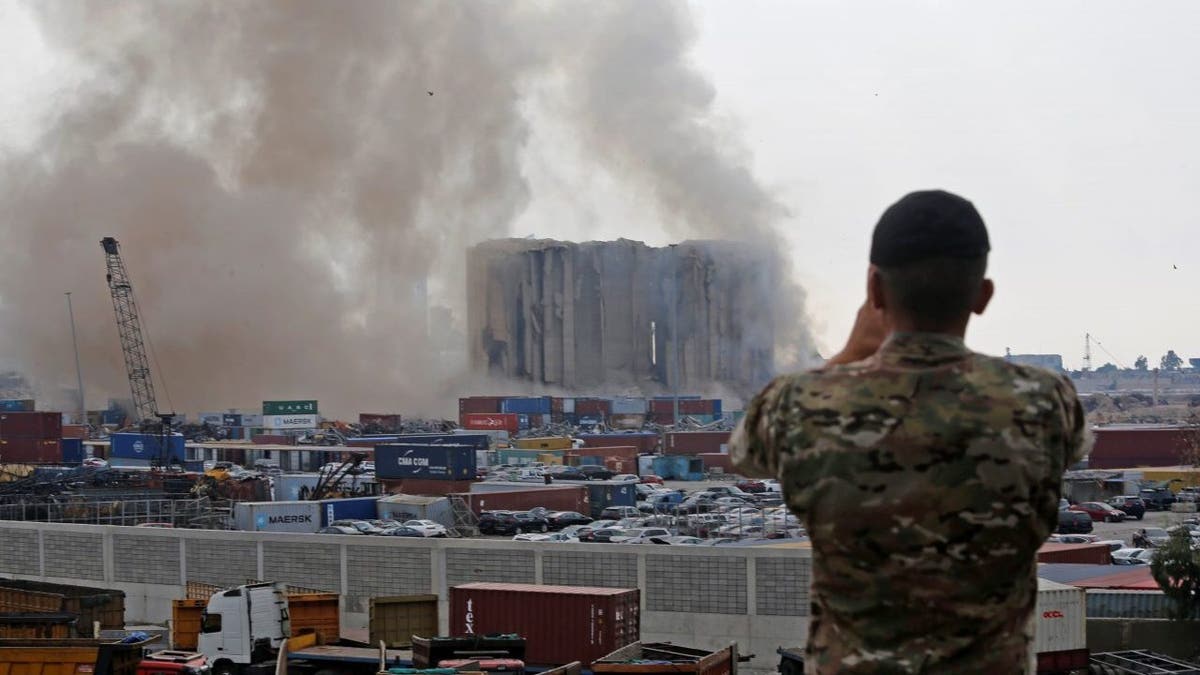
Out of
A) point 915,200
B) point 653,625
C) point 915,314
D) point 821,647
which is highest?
point 915,200

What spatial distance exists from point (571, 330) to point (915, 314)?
118m

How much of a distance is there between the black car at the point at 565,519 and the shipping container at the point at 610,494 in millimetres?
3571

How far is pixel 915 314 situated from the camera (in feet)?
8.14

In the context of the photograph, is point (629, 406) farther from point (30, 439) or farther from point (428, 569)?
point (428, 569)

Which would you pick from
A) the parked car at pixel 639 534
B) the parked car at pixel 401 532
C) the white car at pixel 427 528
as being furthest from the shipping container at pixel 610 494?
the parked car at pixel 401 532

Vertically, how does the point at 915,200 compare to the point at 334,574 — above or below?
above

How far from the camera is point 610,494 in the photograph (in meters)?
43.3

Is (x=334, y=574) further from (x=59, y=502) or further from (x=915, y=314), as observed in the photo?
(x=915, y=314)

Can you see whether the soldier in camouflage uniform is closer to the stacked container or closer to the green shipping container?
the stacked container

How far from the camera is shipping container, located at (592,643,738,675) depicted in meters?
15.4

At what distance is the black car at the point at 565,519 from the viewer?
3816 cm

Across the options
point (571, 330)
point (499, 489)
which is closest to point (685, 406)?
point (571, 330)

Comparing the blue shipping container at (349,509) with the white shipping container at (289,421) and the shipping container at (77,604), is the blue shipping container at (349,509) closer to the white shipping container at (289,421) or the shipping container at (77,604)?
the shipping container at (77,604)

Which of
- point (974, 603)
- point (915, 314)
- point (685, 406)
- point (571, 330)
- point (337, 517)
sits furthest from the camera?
point (571, 330)
